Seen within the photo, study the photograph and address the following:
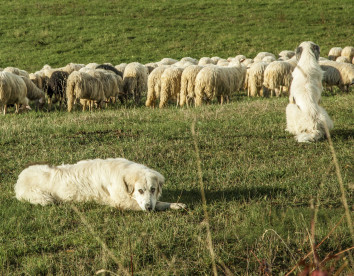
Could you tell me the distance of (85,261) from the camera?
3.93 meters

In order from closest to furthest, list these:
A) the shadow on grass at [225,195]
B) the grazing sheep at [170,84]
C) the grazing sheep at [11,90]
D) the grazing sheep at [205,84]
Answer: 1. the shadow on grass at [225,195]
2. the grazing sheep at [11,90]
3. the grazing sheep at [205,84]
4. the grazing sheep at [170,84]

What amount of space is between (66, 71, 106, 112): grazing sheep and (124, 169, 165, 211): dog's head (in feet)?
34.9

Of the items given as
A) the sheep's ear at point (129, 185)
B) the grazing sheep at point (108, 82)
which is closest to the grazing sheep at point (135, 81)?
the grazing sheep at point (108, 82)

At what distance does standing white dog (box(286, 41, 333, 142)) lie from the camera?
8828mm

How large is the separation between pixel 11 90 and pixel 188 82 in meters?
5.97

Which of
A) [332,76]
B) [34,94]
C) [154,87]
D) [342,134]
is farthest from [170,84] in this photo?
[342,134]

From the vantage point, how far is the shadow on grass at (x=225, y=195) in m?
5.57

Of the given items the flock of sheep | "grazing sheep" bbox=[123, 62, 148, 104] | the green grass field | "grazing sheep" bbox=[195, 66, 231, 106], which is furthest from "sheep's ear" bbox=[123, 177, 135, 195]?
"grazing sheep" bbox=[123, 62, 148, 104]

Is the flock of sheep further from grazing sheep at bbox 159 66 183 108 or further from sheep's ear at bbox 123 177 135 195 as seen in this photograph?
sheep's ear at bbox 123 177 135 195

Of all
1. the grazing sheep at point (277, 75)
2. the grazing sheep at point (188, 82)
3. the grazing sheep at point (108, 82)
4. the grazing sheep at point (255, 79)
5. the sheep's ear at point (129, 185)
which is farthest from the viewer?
the grazing sheep at point (255, 79)

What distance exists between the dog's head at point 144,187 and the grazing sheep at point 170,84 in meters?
11.0

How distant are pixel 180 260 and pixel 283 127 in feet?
20.8

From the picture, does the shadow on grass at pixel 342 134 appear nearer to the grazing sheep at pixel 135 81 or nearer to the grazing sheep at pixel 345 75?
the grazing sheep at pixel 345 75

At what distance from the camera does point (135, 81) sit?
18922 millimetres
